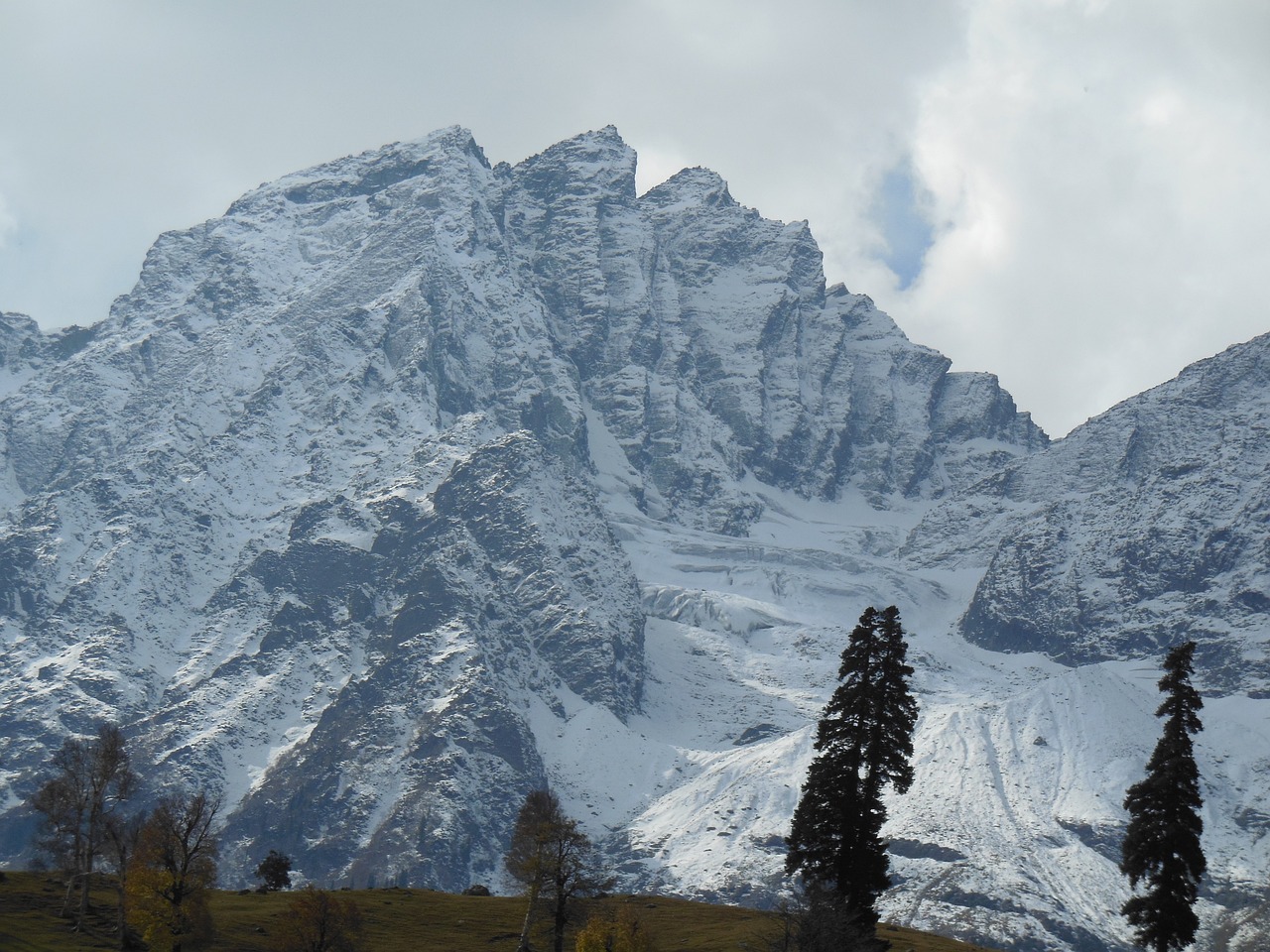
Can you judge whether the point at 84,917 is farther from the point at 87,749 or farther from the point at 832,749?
the point at 832,749

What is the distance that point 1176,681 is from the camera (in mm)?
90312

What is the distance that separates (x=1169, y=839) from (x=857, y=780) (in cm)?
1646

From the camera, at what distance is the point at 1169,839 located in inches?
3467

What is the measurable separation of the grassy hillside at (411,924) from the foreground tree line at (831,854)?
235 cm

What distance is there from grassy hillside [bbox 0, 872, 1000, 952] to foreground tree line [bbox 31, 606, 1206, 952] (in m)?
2.35

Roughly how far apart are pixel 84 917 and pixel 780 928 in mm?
43931

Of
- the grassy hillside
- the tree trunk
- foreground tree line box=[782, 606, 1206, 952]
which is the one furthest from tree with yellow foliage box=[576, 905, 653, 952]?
foreground tree line box=[782, 606, 1206, 952]

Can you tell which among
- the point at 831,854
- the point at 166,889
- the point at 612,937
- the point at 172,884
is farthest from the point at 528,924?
the point at 831,854

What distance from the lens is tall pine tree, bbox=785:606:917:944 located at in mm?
92438

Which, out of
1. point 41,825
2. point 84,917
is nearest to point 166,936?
point 84,917

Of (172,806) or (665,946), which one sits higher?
(172,806)

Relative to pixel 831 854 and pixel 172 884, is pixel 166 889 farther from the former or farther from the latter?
pixel 831 854

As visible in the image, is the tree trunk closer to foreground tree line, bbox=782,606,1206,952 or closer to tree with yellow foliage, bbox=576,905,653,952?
tree with yellow foliage, bbox=576,905,653,952

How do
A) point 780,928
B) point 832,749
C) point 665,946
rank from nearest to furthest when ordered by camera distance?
1. point 832,749
2. point 780,928
3. point 665,946
